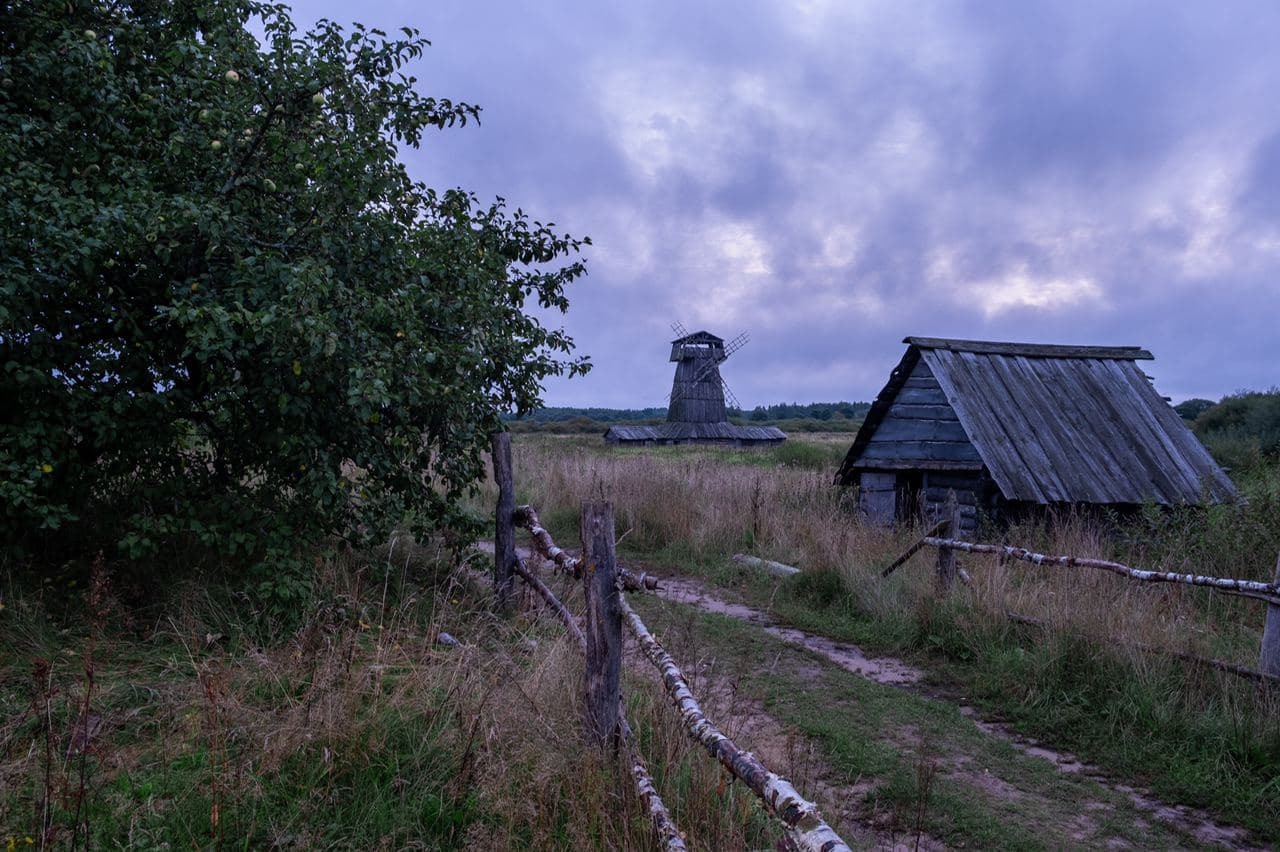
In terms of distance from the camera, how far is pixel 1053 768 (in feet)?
17.6

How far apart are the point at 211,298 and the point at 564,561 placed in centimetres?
278

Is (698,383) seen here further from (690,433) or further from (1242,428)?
(1242,428)

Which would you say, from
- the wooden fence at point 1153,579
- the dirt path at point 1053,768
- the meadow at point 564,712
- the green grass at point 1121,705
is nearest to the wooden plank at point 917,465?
the wooden fence at point 1153,579

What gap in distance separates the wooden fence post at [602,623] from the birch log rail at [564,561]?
79 millimetres

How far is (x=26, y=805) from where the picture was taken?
11.7 ft

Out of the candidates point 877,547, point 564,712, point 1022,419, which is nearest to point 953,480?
point 1022,419

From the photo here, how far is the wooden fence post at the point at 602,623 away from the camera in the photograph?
12.5ft

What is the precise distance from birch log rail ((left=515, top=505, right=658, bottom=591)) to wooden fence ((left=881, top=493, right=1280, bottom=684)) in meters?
3.79

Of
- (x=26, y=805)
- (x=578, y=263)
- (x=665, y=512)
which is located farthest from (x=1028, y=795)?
(x=665, y=512)

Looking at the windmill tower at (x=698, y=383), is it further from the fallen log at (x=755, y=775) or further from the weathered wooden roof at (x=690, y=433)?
the fallen log at (x=755, y=775)

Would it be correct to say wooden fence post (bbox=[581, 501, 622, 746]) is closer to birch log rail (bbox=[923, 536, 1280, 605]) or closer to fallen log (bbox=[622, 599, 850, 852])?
fallen log (bbox=[622, 599, 850, 852])

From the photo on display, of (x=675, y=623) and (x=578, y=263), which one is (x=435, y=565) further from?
(x=578, y=263)

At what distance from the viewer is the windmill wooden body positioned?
1921 inches

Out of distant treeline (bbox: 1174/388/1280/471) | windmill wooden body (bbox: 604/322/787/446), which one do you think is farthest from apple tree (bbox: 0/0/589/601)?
windmill wooden body (bbox: 604/322/787/446)
